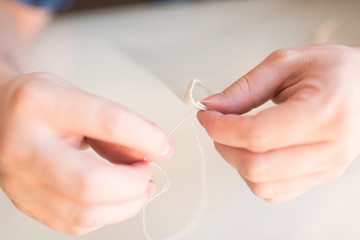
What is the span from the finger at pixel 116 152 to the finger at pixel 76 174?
→ 0.24 feet

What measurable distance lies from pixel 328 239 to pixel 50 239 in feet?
1.60

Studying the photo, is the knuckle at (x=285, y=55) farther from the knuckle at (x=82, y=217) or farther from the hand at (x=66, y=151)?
the knuckle at (x=82, y=217)

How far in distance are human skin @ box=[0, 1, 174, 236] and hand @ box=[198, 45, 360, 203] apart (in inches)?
4.4

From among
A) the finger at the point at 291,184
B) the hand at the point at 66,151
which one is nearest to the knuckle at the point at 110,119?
the hand at the point at 66,151

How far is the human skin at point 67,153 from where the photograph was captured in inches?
17.8

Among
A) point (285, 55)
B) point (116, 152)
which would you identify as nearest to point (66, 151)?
point (116, 152)

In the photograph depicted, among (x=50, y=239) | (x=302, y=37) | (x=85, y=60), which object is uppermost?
(x=302, y=37)

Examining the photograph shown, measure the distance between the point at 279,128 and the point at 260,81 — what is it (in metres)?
0.11

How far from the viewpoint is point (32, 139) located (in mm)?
453

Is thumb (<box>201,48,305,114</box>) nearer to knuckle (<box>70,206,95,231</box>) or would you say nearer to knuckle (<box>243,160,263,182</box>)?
knuckle (<box>243,160,263,182</box>)

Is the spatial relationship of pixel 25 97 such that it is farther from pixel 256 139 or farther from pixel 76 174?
pixel 256 139

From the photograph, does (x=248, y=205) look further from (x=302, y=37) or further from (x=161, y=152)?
(x=302, y=37)

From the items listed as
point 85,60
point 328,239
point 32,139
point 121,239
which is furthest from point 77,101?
point 85,60

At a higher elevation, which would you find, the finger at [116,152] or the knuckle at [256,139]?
the knuckle at [256,139]
